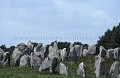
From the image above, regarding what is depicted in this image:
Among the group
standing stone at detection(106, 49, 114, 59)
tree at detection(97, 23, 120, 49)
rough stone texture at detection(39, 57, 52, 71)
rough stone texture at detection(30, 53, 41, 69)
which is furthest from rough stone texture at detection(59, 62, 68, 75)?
tree at detection(97, 23, 120, 49)

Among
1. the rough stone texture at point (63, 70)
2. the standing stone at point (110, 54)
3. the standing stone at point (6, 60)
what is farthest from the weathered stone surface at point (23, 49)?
the rough stone texture at point (63, 70)

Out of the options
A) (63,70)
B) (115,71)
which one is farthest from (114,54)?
(63,70)

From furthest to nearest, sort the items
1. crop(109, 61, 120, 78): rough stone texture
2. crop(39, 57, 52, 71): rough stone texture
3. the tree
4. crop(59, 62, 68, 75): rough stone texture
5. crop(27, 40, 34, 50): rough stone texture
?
the tree → crop(27, 40, 34, 50): rough stone texture → crop(39, 57, 52, 71): rough stone texture → crop(109, 61, 120, 78): rough stone texture → crop(59, 62, 68, 75): rough stone texture

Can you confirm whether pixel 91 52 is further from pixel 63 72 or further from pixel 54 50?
pixel 63 72

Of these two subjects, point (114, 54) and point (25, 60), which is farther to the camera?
point (114, 54)

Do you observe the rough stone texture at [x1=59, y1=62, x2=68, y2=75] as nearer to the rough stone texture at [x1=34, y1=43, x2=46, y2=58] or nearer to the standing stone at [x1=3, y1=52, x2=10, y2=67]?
the standing stone at [x1=3, y1=52, x2=10, y2=67]

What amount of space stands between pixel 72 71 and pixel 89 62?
8.31m

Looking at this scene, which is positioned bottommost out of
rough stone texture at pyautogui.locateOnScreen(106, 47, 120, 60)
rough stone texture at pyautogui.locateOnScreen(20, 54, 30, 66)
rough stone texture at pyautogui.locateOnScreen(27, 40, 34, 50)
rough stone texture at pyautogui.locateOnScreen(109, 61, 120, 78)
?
rough stone texture at pyautogui.locateOnScreen(109, 61, 120, 78)

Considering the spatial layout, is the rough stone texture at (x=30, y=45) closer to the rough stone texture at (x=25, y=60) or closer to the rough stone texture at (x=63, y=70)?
the rough stone texture at (x=25, y=60)

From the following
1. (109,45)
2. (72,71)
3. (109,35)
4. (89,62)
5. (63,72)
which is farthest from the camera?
(109,35)

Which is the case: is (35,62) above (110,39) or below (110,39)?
below

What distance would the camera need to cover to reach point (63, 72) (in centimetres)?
4569

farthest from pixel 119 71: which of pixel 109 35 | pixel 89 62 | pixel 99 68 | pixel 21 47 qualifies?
pixel 109 35

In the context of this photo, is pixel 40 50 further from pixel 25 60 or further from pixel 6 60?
pixel 6 60
